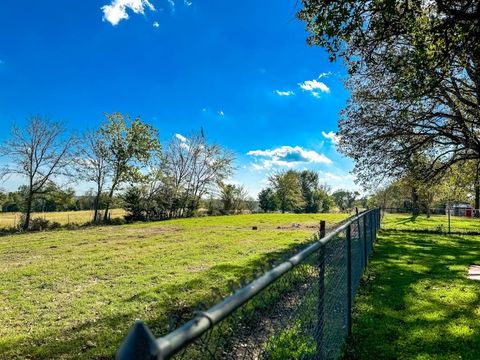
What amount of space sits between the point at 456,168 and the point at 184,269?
15.2 metres

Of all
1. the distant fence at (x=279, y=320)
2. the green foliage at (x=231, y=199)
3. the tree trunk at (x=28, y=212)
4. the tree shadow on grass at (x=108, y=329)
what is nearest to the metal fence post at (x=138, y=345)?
the distant fence at (x=279, y=320)

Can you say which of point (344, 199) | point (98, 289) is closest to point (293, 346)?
point (98, 289)

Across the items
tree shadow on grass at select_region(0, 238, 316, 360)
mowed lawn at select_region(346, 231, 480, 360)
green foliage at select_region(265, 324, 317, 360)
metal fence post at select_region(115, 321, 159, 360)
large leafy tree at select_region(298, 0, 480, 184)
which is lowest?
tree shadow on grass at select_region(0, 238, 316, 360)

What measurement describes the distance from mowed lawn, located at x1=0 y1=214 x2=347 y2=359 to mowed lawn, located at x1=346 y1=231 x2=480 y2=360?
2476mm

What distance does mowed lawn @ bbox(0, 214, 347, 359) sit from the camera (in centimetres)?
494

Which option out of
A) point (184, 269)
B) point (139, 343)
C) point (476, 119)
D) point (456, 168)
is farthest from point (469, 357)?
point (456, 168)

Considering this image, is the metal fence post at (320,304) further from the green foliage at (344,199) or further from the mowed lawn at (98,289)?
the green foliage at (344,199)

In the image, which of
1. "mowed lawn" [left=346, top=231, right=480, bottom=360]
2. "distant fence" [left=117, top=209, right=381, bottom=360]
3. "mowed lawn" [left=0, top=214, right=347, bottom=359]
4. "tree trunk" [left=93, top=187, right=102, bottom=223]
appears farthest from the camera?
"tree trunk" [left=93, top=187, right=102, bottom=223]

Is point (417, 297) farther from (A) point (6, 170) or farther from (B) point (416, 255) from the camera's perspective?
(A) point (6, 170)

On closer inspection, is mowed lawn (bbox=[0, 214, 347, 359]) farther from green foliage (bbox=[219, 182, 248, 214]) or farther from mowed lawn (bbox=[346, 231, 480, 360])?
green foliage (bbox=[219, 182, 248, 214])

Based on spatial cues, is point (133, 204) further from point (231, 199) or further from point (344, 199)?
point (344, 199)

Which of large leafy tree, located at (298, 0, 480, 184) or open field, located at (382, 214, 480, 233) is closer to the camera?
large leafy tree, located at (298, 0, 480, 184)

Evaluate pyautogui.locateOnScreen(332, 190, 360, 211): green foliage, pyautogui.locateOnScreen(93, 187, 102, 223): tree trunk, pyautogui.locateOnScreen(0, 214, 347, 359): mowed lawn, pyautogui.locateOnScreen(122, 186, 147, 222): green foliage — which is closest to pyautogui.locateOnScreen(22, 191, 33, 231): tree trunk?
pyautogui.locateOnScreen(93, 187, 102, 223): tree trunk

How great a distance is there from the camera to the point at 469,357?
4.17 meters
